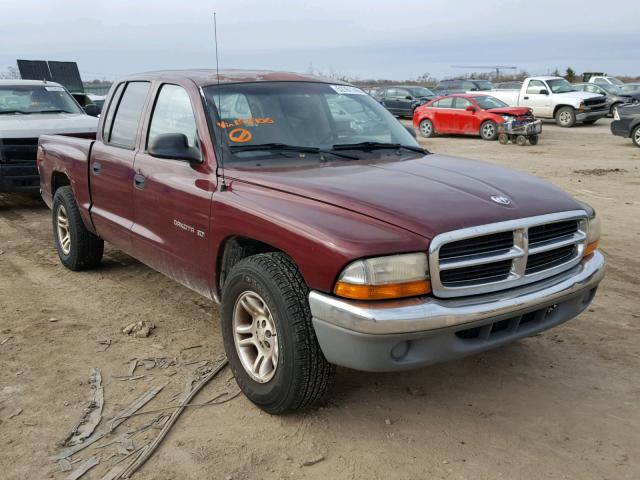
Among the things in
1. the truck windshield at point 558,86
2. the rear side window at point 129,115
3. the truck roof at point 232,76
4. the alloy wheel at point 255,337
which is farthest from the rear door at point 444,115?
the alloy wheel at point 255,337

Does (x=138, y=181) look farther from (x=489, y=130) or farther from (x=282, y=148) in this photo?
(x=489, y=130)

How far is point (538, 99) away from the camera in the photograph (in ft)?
74.7

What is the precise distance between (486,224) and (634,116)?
1553 cm

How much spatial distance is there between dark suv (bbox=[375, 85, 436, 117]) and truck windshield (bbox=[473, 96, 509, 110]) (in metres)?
7.79

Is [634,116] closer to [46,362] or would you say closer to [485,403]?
[485,403]

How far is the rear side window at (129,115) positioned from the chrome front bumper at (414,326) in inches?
99.8

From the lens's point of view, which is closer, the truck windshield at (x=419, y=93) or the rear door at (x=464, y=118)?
the rear door at (x=464, y=118)

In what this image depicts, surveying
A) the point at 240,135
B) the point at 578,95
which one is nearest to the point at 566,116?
the point at 578,95

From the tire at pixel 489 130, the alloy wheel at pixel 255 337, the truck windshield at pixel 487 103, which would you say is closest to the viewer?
the alloy wheel at pixel 255 337

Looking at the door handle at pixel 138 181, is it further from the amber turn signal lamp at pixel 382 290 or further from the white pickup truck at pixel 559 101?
the white pickup truck at pixel 559 101

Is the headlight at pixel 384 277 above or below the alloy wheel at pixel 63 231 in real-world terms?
above

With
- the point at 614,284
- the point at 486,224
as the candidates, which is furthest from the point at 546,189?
the point at 614,284

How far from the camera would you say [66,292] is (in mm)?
5426

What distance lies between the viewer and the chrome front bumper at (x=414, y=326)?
276 cm
